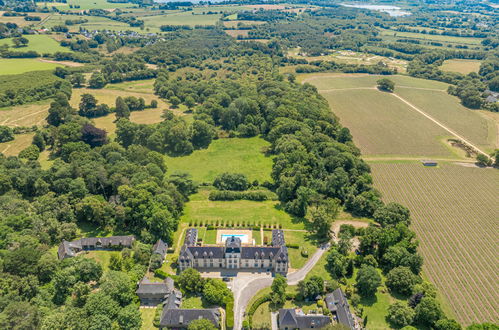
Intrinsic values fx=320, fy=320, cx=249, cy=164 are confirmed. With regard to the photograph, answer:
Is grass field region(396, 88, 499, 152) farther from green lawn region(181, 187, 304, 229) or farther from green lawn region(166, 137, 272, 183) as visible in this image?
green lawn region(181, 187, 304, 229)

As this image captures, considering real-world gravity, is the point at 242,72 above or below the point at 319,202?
above

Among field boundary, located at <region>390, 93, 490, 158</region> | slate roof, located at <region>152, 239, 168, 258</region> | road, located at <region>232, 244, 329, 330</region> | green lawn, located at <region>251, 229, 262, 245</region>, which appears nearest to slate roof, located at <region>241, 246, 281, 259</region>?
road, located at <region>232, 244, 329, 330</region>

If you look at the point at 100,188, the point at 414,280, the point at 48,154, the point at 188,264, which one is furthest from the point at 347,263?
the point at 48,154

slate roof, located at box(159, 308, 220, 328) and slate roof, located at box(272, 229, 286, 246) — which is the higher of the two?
slate roof, located at box(272, 229, 286, 246)

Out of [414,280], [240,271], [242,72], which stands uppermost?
[242,72]

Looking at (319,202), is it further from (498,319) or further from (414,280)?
(498,319)

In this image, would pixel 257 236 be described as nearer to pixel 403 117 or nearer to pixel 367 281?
pixel 367 281

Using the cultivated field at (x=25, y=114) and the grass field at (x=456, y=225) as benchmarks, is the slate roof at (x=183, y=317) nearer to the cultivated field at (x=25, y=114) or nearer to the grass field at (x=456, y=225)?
the grass field at (x=456, y=225)
